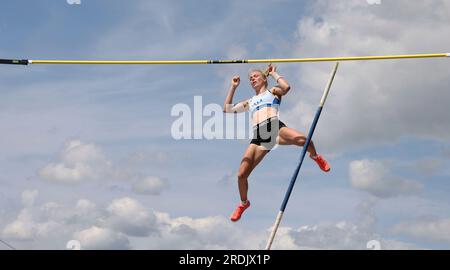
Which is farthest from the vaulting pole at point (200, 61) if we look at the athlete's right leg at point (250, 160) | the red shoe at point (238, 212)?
the red shoe at point (238, 212)

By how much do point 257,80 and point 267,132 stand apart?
167cm

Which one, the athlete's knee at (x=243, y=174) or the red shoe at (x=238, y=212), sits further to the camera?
the red shoe at (x=238, y=212)

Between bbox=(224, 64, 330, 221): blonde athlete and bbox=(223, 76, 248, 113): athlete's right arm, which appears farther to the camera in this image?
bbox=(223, 76, 248, 113): athlete's right arm

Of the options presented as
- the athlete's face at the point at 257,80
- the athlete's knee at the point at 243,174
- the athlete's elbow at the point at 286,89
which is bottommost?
the athlete's knee at the point at 243,174

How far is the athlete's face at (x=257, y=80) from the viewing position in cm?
1612

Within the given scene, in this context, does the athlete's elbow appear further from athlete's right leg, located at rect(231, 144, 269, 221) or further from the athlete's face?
athlete's right leg, located at rect(231, 144, 269, 221)

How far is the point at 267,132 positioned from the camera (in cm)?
1537

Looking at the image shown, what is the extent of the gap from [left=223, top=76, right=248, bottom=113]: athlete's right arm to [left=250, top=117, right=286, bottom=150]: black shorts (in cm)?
86

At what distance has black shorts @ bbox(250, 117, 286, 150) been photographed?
15.3 meters

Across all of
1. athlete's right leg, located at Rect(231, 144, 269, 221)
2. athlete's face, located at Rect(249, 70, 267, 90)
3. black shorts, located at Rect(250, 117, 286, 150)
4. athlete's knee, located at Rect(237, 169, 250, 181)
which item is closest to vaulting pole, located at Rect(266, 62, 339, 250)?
black shorts, located at Rect(250, 117, 286, 150)

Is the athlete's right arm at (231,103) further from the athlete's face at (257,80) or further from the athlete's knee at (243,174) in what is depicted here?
the athlete's knee at (243,174)
